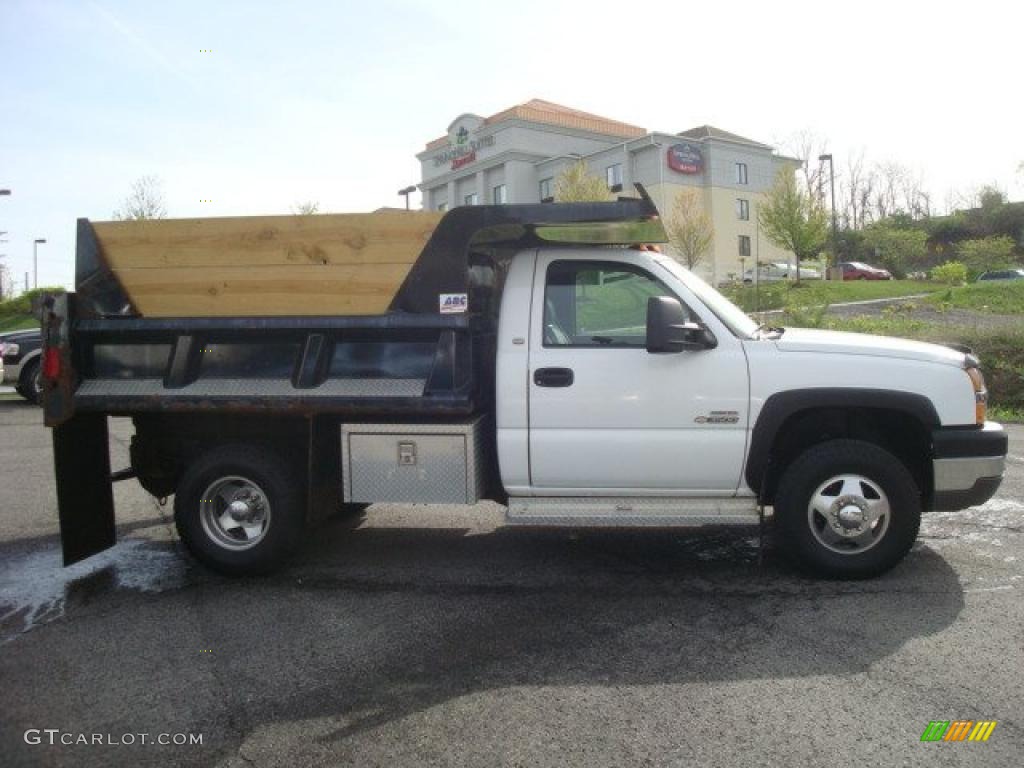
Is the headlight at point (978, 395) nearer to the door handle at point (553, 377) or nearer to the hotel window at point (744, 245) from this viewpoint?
the door handle at point (553, 377)

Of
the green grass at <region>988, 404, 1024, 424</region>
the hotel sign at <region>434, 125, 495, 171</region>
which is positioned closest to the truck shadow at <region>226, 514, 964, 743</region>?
the green grass at <region>988, 404, 1024, 424</region>

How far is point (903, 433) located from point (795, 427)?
0.68 m

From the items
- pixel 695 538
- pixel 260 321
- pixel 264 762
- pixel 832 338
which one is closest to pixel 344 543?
pixel 260 321

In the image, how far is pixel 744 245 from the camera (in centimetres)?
5753

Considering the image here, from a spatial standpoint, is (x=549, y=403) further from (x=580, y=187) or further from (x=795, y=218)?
(x=795, y=218)

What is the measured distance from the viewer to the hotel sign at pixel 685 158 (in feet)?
176

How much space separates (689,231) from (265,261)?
3958 centimetres

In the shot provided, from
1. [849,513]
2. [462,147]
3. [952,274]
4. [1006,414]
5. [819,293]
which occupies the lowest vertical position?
[1006,414]

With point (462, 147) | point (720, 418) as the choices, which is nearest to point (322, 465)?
point (720, 418)

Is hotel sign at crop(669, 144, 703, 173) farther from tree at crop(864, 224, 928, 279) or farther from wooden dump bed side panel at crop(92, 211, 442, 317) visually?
wooden dump bed side panel at crop(92, 211, 442, 317)

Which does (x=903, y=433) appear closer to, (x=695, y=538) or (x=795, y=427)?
(x=795, y=427)

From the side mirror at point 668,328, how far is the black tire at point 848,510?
1.00m

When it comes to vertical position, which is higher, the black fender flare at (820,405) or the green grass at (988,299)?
the green grass at (988,299)

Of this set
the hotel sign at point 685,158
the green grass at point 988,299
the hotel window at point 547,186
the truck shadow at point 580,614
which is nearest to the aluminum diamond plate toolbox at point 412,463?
the truck shadow at point 580,614
